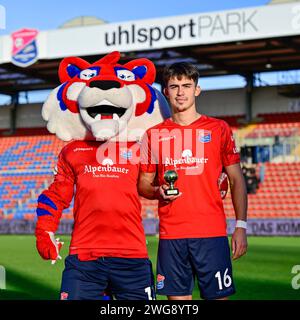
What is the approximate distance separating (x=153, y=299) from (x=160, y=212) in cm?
52

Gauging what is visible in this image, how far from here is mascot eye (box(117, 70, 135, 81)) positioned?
434 cm

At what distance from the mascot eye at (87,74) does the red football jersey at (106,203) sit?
0.48 m

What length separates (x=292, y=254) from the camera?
12625mm

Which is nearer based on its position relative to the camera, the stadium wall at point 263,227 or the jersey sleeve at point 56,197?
the jersey sleeve at point 56,197

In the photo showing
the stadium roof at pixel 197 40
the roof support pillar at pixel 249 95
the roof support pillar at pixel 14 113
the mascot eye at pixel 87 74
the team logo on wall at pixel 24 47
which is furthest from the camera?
the roof support pillar at pixel 14 113

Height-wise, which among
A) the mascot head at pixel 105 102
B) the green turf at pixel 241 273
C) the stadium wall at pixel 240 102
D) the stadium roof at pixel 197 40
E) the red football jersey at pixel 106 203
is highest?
the stadium roof at pixel 197 40

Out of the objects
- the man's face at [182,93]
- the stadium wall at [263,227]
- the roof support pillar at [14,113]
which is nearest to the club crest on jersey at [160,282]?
the man's face at [182,93]

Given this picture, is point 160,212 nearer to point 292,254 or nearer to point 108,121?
point 108,121

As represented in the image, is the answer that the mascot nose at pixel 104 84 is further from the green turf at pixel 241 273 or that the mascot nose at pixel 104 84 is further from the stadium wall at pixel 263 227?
the stadium wall at pixel 263 227

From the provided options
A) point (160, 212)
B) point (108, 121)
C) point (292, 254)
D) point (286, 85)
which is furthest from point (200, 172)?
point (286, 85)

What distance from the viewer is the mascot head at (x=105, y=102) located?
4.15 meters

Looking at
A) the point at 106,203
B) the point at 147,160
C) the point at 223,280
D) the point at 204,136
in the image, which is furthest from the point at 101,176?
the point at 223,280

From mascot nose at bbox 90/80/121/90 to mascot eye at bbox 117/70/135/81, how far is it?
0.14 meters

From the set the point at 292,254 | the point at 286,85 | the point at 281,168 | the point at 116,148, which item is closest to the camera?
the point at 116,148
